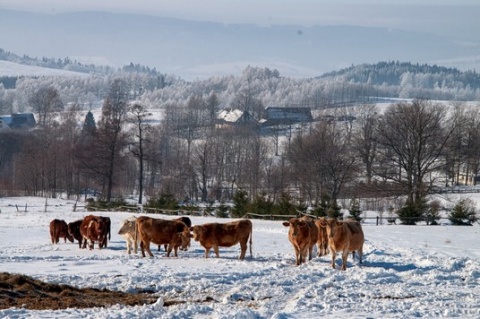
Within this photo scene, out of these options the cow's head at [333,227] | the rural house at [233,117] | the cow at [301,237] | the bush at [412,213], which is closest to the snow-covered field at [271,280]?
the cow at [301,237]

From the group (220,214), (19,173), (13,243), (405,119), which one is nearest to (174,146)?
(19,173)

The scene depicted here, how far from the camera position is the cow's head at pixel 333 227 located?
19.0 meters

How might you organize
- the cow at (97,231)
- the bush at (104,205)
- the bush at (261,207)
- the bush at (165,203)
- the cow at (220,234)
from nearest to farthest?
the cow at (220,234), the cow at (97,231), the bush at (261,207), the bush at (165,203), the bush at (104,205)

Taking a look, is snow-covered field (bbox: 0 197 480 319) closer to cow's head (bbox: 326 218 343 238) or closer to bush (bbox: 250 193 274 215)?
Result: cow's head (bbox: 326 218 343 238)

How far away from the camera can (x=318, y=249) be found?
21.8 meters

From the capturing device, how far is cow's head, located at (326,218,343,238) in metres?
19.0

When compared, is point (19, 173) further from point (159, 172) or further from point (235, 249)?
point (235, 249)

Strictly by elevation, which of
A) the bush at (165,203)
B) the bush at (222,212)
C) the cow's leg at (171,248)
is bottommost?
the cow's leg at (171,248)

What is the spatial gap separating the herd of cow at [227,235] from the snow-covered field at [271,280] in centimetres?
44

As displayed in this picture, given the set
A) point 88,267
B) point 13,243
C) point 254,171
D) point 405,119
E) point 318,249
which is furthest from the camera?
point 254,171

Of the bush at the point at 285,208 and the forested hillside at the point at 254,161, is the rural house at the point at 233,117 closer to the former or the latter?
the forested hillside at the point at 254,161

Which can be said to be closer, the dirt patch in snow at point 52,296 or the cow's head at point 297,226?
the dirt patch in snow at point 52,296

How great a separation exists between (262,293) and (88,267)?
5803mm

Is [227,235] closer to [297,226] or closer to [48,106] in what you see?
[297,226]
